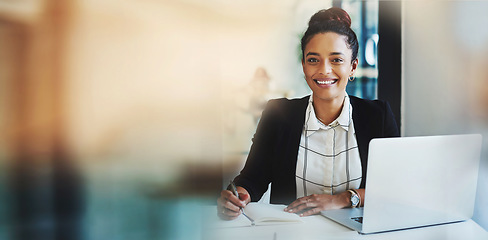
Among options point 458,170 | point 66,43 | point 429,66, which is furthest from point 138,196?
point 429,66

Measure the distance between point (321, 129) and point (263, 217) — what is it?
0.34 m

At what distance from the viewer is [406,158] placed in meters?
0.53

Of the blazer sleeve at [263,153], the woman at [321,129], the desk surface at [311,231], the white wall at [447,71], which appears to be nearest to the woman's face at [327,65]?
the woman at [321,129]

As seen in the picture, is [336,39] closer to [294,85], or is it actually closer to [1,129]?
[294,85]

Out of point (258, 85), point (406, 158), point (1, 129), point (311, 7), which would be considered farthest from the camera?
point (311, 7)

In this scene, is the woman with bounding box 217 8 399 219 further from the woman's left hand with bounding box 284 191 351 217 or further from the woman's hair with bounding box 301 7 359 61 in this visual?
the woman's left hand with bounding box 284 191 351 217

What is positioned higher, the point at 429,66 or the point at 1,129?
the point at 429,66

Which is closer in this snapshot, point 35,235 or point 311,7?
point 35,235

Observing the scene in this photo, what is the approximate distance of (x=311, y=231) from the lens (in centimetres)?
54

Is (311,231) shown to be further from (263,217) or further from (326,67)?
(326,67)

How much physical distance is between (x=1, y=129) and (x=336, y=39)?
627 millimetres

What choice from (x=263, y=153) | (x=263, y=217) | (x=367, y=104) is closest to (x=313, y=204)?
(x=263, y=217)

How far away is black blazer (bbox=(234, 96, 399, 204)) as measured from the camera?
0.81 meters

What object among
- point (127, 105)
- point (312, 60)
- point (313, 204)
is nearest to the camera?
point (127, 105)
